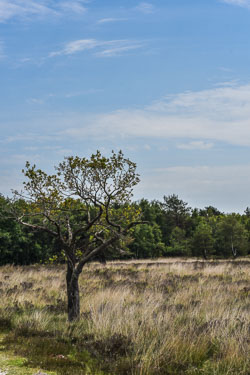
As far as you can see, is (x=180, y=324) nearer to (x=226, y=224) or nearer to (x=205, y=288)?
(x=205, y=288)

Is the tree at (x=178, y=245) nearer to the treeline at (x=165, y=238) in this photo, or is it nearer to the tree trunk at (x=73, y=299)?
the treeline at (x=165, y=238)

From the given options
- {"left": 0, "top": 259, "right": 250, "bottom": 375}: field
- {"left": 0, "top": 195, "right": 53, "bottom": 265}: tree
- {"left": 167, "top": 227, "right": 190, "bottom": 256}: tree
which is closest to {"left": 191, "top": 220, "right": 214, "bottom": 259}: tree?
{"left": 167, "top": 227, "right": 190, "bottom": 256}: tree

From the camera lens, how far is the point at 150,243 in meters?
56.0

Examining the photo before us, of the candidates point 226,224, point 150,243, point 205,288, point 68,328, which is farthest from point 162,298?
point 150,243

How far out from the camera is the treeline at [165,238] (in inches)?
1399

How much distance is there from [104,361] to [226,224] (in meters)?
45.7

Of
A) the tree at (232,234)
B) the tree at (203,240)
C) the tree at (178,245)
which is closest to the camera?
the tree at (203,240)

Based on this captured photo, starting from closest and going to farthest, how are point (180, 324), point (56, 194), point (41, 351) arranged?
point (41, 351) < point (180, 324) < point (56, 194)

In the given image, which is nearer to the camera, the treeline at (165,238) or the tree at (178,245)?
the treeline at (165,238)

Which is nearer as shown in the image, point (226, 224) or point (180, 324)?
point (180, 324)

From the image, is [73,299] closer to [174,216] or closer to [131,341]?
[131,341]

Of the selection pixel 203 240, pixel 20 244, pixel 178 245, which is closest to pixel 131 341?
pixel 20 244

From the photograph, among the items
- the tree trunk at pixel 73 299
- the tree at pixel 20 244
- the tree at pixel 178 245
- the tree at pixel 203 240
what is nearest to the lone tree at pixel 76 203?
the tree trunk at pixel 73 299

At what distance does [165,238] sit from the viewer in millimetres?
67312
